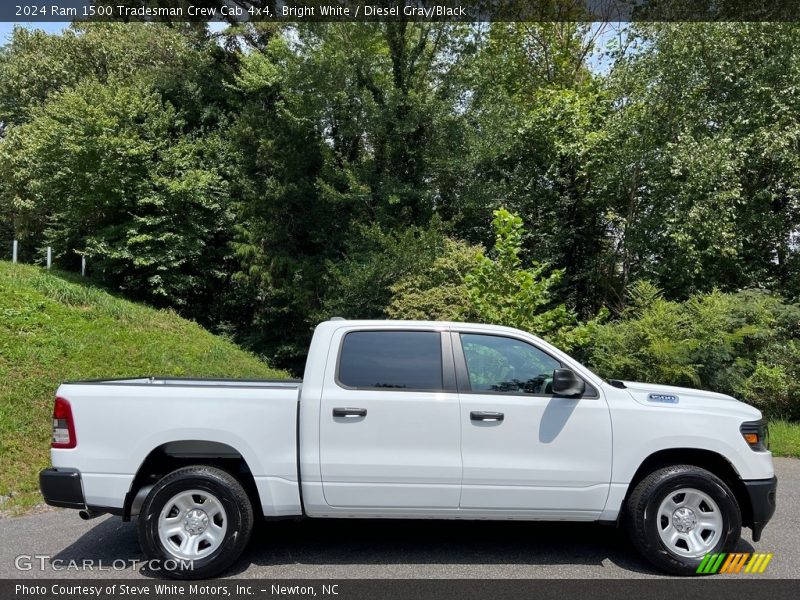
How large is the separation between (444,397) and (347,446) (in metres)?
0.81

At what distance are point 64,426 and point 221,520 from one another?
1.34 metres

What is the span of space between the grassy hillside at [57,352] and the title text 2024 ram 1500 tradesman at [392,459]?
10.3 ft

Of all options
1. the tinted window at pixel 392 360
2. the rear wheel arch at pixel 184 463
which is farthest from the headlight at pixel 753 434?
the rear wheel arch at pixel 184 463

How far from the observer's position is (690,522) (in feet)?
16.6

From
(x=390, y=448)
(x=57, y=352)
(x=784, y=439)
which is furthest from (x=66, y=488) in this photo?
(x=784, y=439)

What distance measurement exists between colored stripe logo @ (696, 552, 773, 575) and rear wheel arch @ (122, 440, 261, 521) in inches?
133

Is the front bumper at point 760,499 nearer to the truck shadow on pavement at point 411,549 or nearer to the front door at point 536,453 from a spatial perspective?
the truck shadow on pavement at point 411,549

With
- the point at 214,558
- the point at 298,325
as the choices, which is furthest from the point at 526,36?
the point at 214,558

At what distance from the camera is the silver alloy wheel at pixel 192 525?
4.93m

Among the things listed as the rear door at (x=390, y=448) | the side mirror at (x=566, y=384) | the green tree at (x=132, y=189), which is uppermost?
the green tree at (x=132, y=189)

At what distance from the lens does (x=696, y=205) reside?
15.4m

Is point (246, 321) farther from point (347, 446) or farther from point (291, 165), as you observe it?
point (347, 446)

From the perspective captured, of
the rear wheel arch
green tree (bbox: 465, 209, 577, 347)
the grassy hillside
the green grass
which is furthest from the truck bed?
the green grass

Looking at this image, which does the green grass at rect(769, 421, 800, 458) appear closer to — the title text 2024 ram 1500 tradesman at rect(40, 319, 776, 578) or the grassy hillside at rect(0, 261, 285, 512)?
the title text 2024 ram 1500 tradesman at rect(40, 319, 776, 578)
